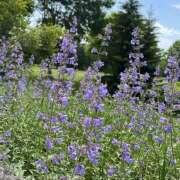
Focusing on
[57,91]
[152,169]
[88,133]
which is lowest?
[152,169]

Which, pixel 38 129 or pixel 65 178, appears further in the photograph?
pixel 38 129

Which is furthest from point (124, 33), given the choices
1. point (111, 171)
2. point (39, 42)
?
point (111, 171)

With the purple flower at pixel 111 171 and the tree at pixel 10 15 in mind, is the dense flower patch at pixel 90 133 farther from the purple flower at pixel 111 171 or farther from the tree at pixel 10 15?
the tree at pixel 10 15

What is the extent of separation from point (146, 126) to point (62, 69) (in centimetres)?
280

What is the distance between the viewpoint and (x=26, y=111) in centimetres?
A: 844

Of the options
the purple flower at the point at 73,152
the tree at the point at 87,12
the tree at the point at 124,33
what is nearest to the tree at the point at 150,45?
the tree at the point at 124,33

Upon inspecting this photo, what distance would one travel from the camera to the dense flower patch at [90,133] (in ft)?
17.2

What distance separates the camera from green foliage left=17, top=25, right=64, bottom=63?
31453 millimetres

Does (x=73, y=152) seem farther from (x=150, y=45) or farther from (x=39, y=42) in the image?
(x=39, y=42)

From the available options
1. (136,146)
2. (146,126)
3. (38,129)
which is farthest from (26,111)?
(136,146)

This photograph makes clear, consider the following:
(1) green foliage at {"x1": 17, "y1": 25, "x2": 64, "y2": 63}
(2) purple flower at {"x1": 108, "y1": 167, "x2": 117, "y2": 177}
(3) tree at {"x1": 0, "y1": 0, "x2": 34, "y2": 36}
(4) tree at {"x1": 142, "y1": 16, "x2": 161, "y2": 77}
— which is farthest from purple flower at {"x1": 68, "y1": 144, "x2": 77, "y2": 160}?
(1) green foliage at {"x1": 17, "y1": 25, "x2": 64, "y2": 63}

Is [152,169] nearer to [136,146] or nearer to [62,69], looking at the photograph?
[136,146]

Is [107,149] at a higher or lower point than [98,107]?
lower

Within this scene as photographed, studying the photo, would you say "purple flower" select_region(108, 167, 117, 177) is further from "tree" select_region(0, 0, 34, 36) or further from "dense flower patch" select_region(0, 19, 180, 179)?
"tree" select_region(0, 0, 34, 36)
